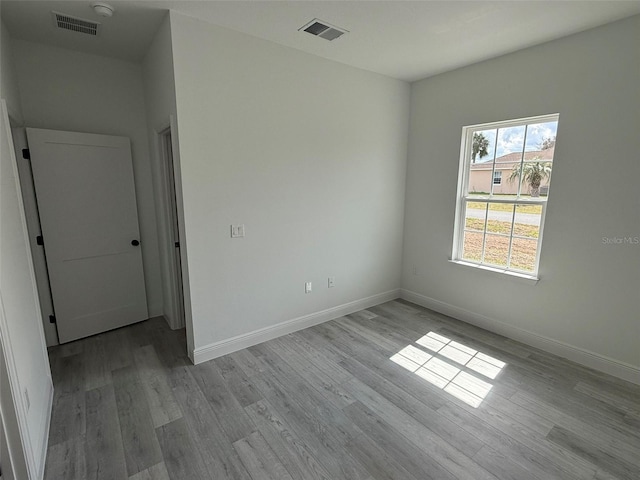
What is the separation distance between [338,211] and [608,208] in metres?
2.37

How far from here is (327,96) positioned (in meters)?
3.22

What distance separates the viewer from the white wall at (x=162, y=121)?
2.48 meters

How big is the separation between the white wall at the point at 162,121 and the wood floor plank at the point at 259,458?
1848 millimetres

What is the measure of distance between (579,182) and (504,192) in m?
0.64

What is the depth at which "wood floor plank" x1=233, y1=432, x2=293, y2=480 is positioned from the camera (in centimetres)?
172

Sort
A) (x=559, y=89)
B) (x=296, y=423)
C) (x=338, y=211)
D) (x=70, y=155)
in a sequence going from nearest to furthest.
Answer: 1. (x=296, y=423)
2. (x=559, y=89)
3. (x=70, y=155)
4. (x=338, y=211)

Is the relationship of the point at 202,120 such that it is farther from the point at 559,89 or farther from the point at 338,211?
the point at 559,89

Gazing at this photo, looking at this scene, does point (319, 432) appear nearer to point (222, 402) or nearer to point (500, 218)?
point (222, 402)

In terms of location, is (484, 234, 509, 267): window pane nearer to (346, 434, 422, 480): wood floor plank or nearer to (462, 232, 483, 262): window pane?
(462, 232, 483, 262): window pane

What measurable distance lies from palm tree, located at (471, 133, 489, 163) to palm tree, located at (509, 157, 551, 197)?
407 millimetres

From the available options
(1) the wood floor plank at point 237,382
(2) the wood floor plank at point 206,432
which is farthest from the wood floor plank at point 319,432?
(2) the wood floor plank at point 206,432

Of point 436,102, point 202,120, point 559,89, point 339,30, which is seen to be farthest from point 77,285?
point 559,89

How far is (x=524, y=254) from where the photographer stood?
10.3 ft

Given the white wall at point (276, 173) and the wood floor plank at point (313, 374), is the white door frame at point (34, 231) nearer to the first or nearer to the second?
the white wall at point (276, 173)
